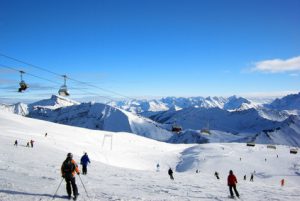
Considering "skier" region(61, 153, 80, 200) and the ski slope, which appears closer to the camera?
"skier" region(61, 153, 80, 200)

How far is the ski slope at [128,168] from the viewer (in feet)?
58.3

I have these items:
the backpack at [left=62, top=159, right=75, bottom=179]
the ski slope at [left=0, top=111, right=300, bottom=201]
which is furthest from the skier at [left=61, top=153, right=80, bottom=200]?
the ski slope at [left=0, top=111, right=300, bottom=201]

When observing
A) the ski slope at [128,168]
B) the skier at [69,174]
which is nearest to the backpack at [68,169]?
the skier at [69,174]

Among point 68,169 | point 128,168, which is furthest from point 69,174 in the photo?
point 128,168

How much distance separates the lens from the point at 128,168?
4453 cm

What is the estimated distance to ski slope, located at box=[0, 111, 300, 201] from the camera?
58.3 ft

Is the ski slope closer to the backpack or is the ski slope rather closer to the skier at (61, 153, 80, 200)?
the skier at (61, 153, 80, 200)

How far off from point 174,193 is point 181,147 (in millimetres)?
110741

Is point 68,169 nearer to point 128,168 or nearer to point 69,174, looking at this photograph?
point 69,174

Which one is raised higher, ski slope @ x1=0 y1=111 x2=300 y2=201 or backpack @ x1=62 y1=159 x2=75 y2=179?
backpack @ x1=62 y1=159 x2=75 y2=179

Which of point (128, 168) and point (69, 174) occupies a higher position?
point (69, 174)

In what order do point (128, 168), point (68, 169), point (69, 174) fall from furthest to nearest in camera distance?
1. point (128, 168)
2. point (68, 169)
3. point (69, 174)

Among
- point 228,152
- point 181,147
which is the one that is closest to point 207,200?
point 228,152

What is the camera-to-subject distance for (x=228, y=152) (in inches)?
4380
